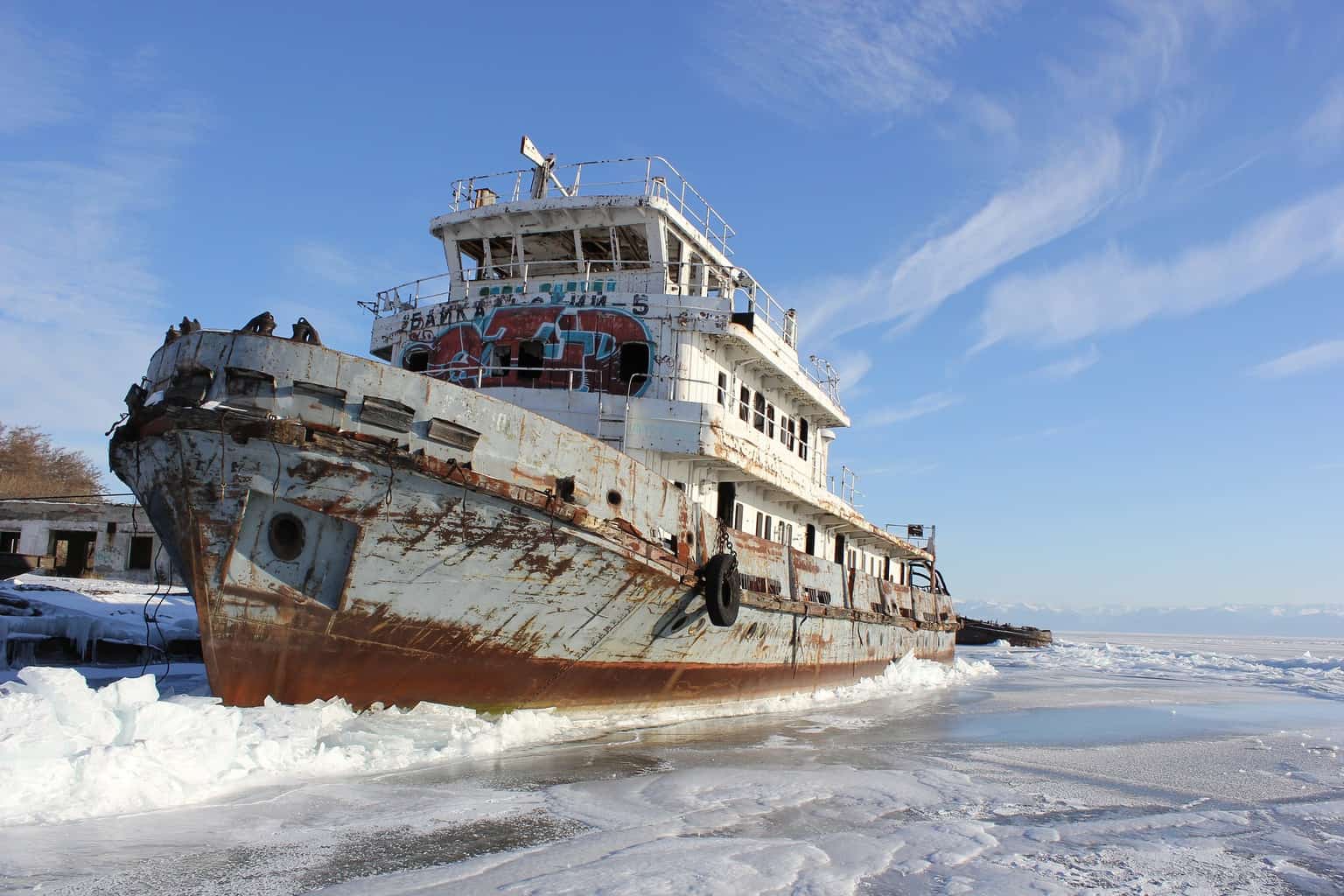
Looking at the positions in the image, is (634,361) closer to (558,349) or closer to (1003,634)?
(558,349)

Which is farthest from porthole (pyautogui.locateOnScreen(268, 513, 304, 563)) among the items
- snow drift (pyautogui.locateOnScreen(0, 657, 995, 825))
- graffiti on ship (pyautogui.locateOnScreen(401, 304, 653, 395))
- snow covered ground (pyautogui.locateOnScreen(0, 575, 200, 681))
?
graffiti on ship (pyautogui.locateOnScreen(401, 304, 653, 395))

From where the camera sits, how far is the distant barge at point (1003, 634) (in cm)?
4281

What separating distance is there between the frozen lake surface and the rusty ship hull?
49cm

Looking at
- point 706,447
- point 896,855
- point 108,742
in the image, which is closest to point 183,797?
point 108,742

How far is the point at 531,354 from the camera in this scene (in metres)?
12.0

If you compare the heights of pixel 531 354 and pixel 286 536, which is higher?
pixel 531 354

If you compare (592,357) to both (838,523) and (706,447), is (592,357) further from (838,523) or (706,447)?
(838,523)

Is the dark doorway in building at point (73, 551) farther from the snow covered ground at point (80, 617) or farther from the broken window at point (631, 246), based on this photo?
the broken window at point (631, 246)

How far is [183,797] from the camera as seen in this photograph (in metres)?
5.75

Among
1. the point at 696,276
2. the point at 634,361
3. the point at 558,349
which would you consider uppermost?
the point at 696,276

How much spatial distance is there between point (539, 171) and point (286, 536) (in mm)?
8269

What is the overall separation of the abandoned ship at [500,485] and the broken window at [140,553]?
1008 cm

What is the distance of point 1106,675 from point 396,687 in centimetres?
2256

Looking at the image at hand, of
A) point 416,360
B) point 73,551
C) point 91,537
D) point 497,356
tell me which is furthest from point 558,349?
point 73,551
